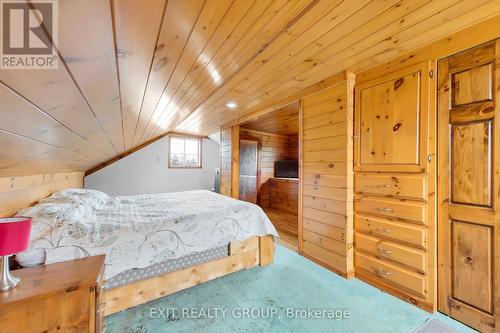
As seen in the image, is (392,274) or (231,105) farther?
(231,105)

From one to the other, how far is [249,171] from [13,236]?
173 inches

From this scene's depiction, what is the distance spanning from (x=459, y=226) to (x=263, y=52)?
2013 millimetres

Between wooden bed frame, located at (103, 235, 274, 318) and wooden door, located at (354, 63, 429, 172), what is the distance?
1.41m

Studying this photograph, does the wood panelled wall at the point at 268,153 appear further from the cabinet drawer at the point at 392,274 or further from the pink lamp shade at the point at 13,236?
the pink lamp shade at the point at 13,236

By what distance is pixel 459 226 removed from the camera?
1.56 m

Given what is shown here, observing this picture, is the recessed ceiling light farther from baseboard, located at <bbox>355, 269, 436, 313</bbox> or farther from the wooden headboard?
baseboard, located at <bbox>355, 269, 436, 313</bbox>

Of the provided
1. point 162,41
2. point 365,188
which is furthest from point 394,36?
point 162,41

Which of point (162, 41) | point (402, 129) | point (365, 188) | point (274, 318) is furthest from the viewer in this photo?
point (365, 188)

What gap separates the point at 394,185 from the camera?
6.06ft

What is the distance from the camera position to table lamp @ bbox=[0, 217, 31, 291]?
0.93 metres

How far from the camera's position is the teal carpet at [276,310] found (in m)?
1.50

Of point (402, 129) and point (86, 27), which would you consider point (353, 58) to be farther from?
point (86, 27)

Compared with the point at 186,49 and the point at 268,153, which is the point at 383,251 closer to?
the point at 186,49

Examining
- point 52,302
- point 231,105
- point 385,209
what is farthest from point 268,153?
point 52,302
